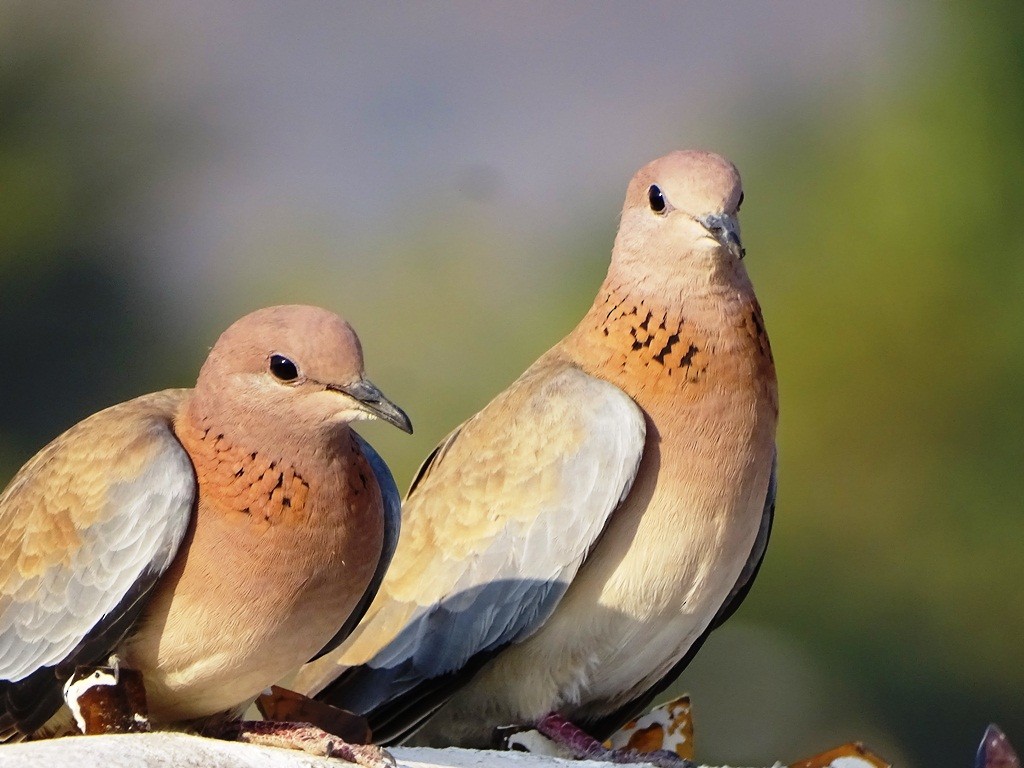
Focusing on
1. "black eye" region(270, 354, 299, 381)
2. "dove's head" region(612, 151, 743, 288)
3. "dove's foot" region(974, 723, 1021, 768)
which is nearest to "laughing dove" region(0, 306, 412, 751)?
"black eye" region(270, 354, 299, 381)

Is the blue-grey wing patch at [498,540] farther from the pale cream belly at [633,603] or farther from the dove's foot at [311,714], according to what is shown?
the dove's foot at [311,714]

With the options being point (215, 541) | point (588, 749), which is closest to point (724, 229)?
point (588, 749)

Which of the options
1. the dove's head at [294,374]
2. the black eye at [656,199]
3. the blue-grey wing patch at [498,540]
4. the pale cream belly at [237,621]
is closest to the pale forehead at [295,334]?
the dove's head at [294,374]

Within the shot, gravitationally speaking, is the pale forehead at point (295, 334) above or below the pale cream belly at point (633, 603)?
above

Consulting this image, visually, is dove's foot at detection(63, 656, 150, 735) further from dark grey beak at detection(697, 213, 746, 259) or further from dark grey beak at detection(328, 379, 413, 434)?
dark grey beak at detection(697, 213, 746, 259)

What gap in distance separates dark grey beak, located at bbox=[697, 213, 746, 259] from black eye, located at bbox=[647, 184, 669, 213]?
140mm

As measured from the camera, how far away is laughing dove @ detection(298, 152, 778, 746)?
3.09 metres

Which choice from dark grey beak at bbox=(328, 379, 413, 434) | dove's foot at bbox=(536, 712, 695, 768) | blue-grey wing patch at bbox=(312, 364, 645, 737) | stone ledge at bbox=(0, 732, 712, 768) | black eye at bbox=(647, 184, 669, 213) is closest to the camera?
stone ledge at bbox=(0, 732, 712, 768)

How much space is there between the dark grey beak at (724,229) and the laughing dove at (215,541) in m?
0.90

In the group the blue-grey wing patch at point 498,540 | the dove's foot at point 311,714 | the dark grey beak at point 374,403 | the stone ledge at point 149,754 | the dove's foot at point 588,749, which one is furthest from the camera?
the blue-grey wing patch at point 498,540

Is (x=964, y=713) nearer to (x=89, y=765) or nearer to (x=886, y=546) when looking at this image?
(x=886, y=546)

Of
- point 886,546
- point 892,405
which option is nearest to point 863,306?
point 892,405

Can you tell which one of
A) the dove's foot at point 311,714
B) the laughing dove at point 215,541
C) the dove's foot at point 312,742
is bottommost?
the dove's foot at point 311,714

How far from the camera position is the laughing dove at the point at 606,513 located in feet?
10.1
